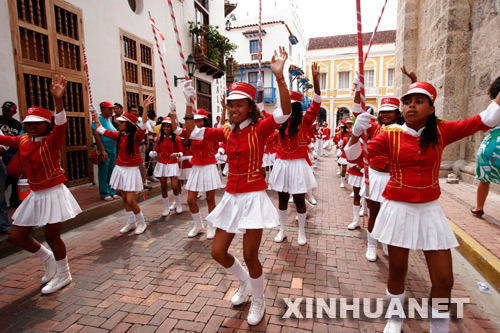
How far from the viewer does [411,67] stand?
10.5 m

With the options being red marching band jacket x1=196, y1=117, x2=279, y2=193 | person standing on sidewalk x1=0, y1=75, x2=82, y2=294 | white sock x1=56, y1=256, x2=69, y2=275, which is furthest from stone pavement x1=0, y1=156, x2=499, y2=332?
red marching band jacket x1=196, y1=117, x2=279, y2=193

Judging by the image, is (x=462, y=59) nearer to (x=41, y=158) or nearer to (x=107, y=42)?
(x=41, y=158)

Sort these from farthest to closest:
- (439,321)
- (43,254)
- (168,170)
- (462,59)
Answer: (462,59) < (168,170) < (43,254) < (439,321)

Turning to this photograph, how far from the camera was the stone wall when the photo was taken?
6816 mm

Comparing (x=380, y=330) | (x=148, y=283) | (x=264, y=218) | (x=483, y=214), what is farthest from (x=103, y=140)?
(x=483, y=214)

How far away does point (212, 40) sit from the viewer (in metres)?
14.2

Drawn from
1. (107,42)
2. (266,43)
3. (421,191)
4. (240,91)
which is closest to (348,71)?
(266,43)

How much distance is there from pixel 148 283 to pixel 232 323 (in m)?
1.30

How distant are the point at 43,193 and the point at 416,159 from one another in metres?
4.00

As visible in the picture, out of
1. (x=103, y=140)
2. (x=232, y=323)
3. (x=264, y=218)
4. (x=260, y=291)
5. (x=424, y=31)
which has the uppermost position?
(x=424, y=31)

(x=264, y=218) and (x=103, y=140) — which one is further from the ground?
(x=103, y=140)

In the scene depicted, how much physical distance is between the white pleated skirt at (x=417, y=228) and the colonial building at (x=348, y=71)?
34.8 m

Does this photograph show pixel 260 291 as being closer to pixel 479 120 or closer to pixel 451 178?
pixel 479 120

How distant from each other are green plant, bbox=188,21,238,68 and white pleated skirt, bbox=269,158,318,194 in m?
10.9
